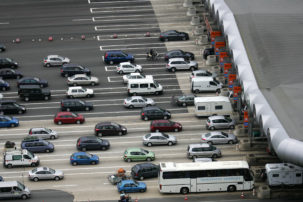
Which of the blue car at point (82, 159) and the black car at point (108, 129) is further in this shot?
the black car at point (108, 129)

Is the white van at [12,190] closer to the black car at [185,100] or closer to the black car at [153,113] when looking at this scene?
the black car at [153,113]

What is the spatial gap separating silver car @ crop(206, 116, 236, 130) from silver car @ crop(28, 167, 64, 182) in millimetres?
21583

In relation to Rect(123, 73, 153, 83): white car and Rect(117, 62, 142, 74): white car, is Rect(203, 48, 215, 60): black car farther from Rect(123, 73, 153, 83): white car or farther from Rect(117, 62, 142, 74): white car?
Rect(123, 73, 153, 83): white car

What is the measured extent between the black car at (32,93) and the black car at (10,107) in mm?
3613

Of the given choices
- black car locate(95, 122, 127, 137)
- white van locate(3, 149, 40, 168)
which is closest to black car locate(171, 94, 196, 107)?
black car locate(95, 122, 127, 137)

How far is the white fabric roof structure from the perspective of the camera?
88.7 metres

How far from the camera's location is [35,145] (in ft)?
340

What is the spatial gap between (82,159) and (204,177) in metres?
15.0

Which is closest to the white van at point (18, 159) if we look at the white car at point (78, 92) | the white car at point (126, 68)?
the white car at point (78, 92)

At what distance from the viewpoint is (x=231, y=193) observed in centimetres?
9456

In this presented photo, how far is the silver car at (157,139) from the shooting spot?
106 meters

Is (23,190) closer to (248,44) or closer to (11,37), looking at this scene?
(248,44)

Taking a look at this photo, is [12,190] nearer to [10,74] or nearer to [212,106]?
[212,106]

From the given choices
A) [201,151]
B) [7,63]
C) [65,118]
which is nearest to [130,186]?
[201,151]
